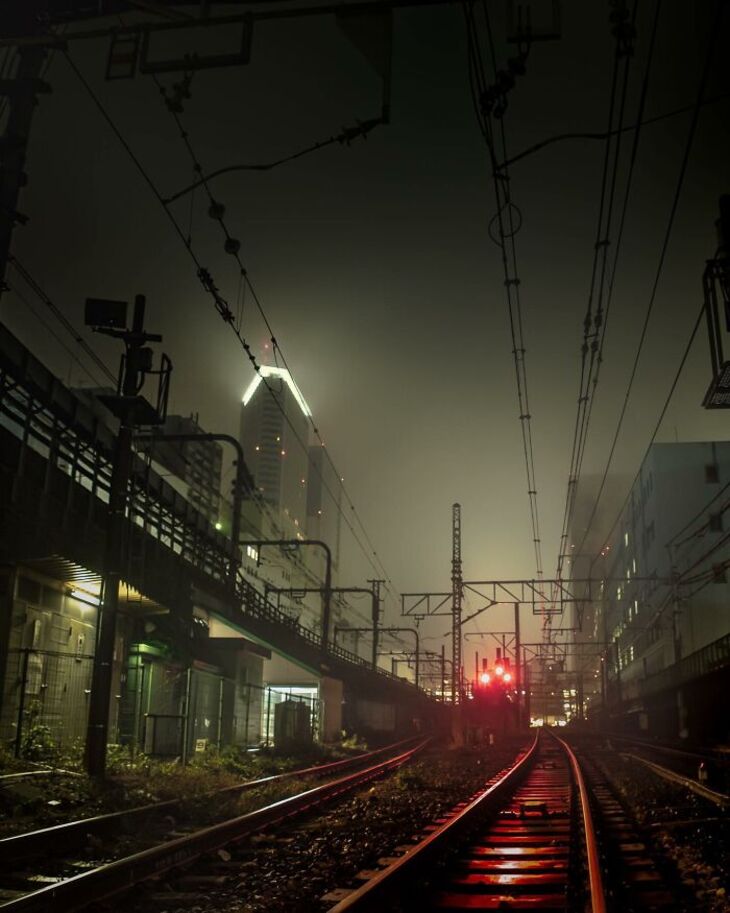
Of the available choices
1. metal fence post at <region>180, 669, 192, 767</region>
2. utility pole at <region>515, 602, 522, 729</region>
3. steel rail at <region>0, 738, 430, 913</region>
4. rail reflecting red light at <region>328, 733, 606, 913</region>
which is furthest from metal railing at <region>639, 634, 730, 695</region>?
steel rail at <region>0, 738, 430, 913</region>

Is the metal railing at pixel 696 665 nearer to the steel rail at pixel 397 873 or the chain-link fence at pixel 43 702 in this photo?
the chain-link fence at pixel 43 702

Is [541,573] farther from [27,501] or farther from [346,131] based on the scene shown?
[346,131]

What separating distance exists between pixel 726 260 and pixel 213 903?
11.2 meters

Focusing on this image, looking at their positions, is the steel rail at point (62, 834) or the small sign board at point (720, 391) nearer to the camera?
the steel rail at point (62, 834)

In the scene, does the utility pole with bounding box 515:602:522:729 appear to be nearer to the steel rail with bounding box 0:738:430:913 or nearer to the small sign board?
the small sign board

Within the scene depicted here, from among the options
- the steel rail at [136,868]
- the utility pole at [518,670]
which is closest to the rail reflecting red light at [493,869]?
the steel rail at [136,868]

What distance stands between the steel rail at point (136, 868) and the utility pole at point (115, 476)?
12.0 ft

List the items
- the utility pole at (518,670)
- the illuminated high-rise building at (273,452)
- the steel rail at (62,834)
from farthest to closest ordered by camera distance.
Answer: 1. the illuminated high-rise building at (273,452)
2. the utility pole at (518,670)
3. the steel rail at (62,834)

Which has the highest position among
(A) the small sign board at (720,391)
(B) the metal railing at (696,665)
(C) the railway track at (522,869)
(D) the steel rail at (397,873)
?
(A) the small sign board at (720,391)

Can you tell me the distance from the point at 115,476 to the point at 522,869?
1048cm

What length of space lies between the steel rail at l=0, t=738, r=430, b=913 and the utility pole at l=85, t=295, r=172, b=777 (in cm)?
365

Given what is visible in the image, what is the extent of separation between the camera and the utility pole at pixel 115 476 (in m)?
14.2

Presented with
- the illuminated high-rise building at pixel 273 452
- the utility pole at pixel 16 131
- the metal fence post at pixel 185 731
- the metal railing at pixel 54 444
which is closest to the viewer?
the utility pole at pixel 16 131

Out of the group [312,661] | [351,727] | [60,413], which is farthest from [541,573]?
[60,413]
